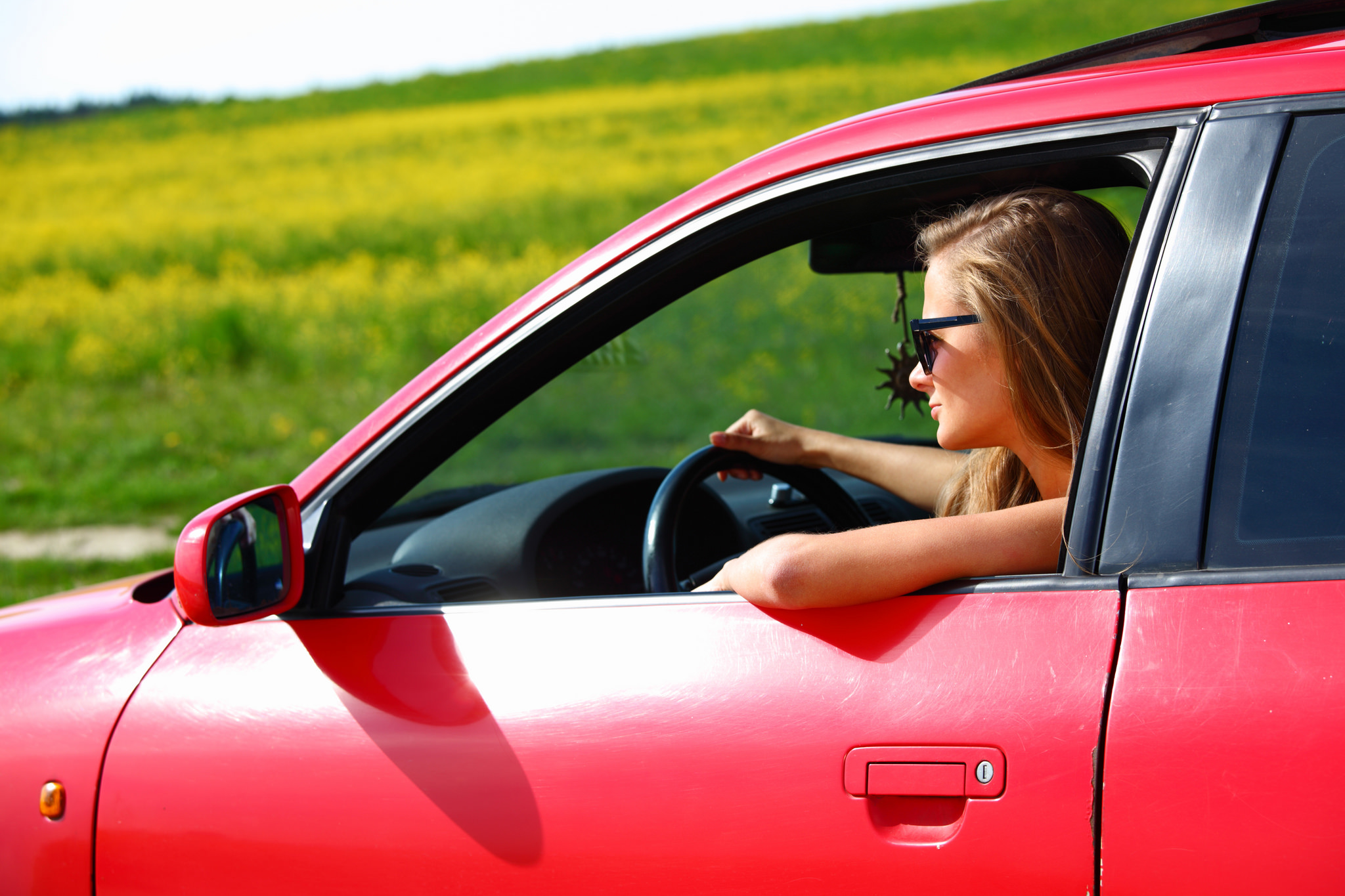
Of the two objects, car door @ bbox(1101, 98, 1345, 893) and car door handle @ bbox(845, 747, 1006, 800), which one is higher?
car door @ bbox(1101, 98, 1345, 893)

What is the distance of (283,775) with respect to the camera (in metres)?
1.39

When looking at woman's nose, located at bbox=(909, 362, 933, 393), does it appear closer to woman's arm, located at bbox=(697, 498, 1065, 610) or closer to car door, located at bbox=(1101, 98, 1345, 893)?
woman's arm, located at bbox=(697, 498, 1065, 610)

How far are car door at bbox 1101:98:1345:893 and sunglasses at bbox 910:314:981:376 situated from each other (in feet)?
0.93

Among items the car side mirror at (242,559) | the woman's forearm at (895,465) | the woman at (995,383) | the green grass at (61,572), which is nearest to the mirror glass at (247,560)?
the car side mirror at (242,559)

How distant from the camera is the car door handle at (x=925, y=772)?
1.10 metres

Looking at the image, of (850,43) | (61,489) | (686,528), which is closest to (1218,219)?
(686,528)

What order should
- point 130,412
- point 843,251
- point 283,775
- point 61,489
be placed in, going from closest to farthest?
1. point 283,775
2. point 843,251
3. point 61,489
4. point 130,412

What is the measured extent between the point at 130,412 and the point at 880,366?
28.5 feet

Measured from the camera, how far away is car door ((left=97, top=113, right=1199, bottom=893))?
111cm

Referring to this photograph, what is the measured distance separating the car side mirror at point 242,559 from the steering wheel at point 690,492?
0.49 meters

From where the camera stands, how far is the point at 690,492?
193 centimetres

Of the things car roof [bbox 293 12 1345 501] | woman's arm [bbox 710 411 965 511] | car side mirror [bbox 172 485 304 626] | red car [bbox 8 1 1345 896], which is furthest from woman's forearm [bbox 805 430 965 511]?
car side mirror [bbox 172 485 304 626]

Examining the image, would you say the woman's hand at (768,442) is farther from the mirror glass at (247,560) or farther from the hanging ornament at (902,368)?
the mirror glass at (247,560)

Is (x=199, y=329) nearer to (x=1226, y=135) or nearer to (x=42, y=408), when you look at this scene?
(x=42, y=408)
